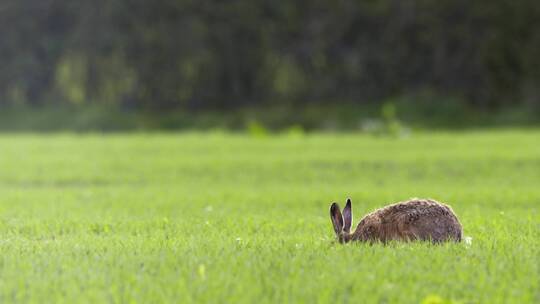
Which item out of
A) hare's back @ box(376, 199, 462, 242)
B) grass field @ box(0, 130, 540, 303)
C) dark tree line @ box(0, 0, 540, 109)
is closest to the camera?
grass field @ box(0, 130, 540, 303)

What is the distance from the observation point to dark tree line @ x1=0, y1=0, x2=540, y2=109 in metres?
35.2

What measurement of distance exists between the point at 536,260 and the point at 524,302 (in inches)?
47.0

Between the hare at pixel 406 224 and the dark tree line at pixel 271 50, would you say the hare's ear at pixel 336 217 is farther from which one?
the dark tree line at pixel 271 50

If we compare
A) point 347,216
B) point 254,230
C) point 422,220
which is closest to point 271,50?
point 254,230

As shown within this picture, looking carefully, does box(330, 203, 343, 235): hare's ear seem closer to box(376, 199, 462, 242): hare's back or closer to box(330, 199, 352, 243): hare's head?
box(330, 199, 352, 243): hare's head

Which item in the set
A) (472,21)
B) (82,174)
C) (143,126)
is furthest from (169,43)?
(82,174)

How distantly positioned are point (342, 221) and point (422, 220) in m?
0.53

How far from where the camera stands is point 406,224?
6.32 m

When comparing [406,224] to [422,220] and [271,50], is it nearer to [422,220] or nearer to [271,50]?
[422,220]

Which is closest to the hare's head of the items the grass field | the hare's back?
the grass field

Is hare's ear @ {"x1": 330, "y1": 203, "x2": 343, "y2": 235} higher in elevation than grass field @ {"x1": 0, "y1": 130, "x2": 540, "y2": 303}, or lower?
higher

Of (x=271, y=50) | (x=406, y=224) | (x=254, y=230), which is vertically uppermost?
(x=271, y=50)

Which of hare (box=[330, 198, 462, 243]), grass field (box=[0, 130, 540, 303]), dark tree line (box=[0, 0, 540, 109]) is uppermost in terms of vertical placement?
dark tree line (box=[0, 0, 540, 109])

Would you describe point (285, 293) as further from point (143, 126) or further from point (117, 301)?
point (143, 126)
